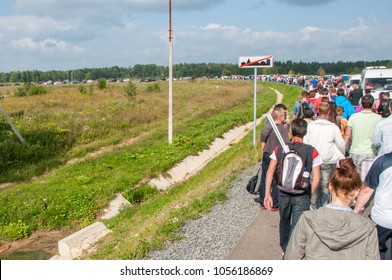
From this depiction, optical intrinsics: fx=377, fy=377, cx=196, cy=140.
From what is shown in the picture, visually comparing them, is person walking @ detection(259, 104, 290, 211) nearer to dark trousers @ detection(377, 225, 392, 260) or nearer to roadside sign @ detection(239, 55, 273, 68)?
dark trousers @ detection(377, 225, 392, 260)

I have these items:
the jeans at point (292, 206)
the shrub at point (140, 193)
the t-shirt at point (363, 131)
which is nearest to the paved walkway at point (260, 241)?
the jeans at point (292, 206)

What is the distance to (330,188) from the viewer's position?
332cm

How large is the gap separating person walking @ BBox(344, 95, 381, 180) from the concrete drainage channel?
17.7 ft

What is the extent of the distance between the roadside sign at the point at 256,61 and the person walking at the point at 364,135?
202 inches

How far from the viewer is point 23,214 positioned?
9570 millimetres

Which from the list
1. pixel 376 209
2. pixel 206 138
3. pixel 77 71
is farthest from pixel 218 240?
pixel 77 71

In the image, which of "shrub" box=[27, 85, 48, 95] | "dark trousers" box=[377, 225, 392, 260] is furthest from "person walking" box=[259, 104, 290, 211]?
"shrub" box=[27, 85, 48, 95]

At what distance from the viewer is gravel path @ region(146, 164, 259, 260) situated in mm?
5363

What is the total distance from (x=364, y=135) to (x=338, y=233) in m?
4.19

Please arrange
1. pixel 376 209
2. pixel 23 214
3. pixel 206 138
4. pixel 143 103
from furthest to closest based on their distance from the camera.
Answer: pixel 143 103 < pixel 206 138 < pixel 23 214 < pixel 376 209

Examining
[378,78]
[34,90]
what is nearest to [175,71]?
[34,90]

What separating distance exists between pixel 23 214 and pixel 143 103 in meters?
22.0

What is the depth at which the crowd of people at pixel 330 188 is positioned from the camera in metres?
3.00
